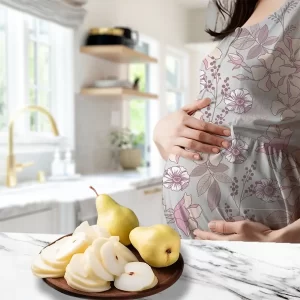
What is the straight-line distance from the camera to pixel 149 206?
310cm

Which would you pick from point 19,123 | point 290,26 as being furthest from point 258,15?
point 19,123

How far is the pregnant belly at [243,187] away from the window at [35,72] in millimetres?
1821

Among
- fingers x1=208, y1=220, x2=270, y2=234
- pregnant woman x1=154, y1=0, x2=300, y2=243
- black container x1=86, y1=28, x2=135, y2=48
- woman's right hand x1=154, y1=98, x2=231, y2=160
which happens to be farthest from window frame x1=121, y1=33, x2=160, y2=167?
fingers x1=208, y1=220, x2=270, y2=234

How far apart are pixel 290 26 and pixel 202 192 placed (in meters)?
0.45

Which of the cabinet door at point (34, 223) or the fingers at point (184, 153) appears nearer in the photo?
the fingers at point (184, 153)

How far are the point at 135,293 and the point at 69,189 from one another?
2.01m

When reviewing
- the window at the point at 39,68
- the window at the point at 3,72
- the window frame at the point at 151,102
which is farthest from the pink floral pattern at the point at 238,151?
the window frame at the point at 151,102

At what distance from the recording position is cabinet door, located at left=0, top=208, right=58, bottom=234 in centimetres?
201

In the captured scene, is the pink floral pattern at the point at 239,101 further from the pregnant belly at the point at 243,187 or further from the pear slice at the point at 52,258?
the pear slice at the point at 52,258

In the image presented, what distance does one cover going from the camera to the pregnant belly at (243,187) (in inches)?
46.7

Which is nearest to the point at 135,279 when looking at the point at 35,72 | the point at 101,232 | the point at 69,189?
the point at 101,232

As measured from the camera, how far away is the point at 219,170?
1232 millimetres

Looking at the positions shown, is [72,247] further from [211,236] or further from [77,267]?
[211,236]

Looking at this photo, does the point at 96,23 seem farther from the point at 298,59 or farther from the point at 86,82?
the point at 298,59
